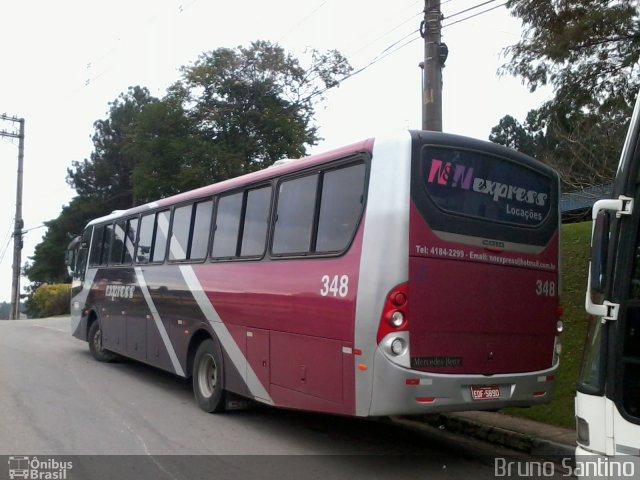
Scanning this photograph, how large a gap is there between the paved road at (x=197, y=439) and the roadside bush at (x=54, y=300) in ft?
91.7

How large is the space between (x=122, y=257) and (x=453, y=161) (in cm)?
796

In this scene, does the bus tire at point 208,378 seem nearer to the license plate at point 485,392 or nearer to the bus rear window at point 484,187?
the license plate at point 485,392

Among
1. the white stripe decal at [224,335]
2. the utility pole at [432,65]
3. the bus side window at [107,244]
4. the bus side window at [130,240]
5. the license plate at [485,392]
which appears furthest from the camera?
the bus side window at [107,244]

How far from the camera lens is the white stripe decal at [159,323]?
974 cm

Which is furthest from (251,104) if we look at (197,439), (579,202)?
(197,439)

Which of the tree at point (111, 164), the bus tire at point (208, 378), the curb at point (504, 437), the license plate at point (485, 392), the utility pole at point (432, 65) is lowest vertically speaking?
the curb at point (504, 437)

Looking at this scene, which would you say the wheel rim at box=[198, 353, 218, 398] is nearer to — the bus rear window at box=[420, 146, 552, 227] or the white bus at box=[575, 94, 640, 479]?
the bus rear window at box=[420, 146, 552, 227]

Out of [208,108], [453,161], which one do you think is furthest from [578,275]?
[208,108]

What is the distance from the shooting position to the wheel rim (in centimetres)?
893

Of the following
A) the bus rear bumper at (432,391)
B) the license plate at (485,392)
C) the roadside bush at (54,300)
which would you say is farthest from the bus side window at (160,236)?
the roadside bush at (54,300)

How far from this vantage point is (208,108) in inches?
1150

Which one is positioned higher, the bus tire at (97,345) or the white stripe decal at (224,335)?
the white stripe decal at (224,335)

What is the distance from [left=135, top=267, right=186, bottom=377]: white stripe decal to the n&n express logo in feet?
17.0

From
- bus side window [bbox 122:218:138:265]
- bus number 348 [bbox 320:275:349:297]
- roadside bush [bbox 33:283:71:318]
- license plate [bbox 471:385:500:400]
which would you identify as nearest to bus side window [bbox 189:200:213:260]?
bus side window [bbox 122:218:138:265]
